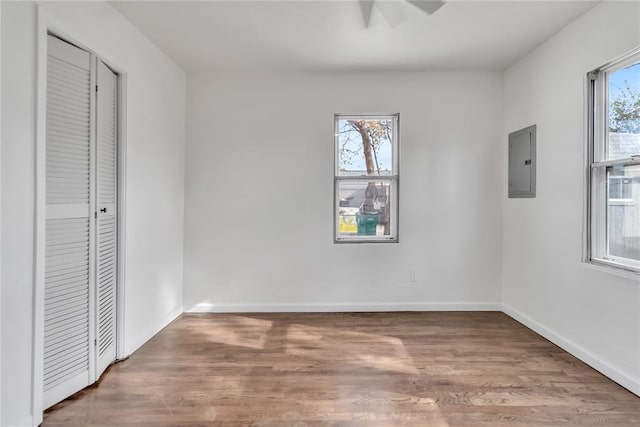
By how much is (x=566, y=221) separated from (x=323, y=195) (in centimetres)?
219

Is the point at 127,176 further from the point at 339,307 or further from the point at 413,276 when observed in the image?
the point at 413,276

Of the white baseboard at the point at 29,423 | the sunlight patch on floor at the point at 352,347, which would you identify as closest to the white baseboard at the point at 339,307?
the sunlight patch on floor at the point at 352,347

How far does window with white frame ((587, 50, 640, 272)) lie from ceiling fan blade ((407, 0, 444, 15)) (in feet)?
4.14

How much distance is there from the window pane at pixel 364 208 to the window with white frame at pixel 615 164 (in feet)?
5.91

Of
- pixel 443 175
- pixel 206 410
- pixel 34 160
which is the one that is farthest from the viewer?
pixel 443 175

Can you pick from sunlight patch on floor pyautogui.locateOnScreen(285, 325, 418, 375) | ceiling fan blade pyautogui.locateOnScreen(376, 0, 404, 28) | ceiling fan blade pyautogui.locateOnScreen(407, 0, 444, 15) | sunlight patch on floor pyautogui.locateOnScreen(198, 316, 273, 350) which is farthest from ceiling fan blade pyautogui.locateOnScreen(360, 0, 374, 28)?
sunlight patch on floor pyautogui.locateOnScreen(198, 316, 273, 350)

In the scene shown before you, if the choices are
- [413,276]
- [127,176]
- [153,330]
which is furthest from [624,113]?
[153,330]

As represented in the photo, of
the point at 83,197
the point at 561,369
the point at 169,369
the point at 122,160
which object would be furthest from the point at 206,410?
the point at 561,369

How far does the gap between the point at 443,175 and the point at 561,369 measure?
80.1 inches

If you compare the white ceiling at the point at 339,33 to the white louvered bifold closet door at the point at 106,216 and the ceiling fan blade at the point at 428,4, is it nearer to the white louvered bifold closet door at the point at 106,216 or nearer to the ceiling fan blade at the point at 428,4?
the ceiling fan blade at the point at 428,4

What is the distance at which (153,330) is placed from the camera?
3.10m

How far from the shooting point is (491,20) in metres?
2.68

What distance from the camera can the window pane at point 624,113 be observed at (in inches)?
89.9

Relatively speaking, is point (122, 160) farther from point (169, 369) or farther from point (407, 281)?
point (407, 281)
